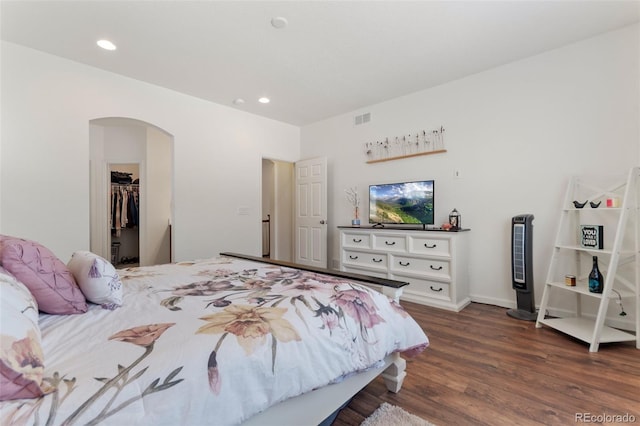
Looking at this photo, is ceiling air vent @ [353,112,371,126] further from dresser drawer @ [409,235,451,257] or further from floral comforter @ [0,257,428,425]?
floral comforter @ [0,257,428,425]

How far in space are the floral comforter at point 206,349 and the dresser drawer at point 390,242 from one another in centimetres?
204

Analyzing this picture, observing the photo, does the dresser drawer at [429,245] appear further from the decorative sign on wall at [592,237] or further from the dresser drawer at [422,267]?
the decorative sign on wall at [592,237]

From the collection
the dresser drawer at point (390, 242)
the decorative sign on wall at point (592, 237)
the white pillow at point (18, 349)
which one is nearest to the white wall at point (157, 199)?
the dresser drawer at point (390, 242)

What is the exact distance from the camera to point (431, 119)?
3.78m

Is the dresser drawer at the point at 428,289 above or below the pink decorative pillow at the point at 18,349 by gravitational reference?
below

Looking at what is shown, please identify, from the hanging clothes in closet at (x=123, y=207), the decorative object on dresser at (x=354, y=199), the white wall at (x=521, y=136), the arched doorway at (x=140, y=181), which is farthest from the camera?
the hanging clothes in closet at (x=123, y=207)

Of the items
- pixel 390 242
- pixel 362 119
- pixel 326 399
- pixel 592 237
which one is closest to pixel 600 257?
pixel 592 237

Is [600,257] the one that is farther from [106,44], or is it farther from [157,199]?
[157,199]

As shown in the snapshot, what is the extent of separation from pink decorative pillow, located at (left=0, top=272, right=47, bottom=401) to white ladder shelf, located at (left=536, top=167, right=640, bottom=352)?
318 cm

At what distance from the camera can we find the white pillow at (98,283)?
4.17 feet

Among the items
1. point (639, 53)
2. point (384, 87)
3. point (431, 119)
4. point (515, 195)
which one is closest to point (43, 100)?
point (384, 87)

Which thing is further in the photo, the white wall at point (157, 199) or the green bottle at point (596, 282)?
the white wall at point (157, 199)

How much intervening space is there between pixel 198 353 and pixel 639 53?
403cm

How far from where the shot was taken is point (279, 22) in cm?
243
